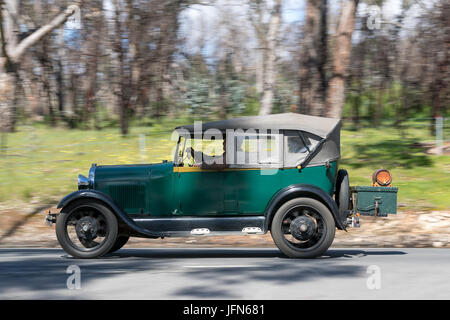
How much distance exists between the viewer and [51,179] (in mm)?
17203

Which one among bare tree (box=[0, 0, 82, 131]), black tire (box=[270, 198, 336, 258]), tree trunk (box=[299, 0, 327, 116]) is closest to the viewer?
black tire (box=[270, 198, 336, 258])

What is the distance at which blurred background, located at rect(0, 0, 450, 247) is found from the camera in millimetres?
16609

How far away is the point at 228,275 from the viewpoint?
7.77 metres

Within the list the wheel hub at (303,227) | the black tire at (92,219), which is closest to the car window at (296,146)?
the wheel hub at (303,227)

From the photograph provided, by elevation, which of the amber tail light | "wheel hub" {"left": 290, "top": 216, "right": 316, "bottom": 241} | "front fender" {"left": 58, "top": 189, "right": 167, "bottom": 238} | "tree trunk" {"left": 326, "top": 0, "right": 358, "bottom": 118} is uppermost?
"tree trunk" {"left": 326, "top": 0, "right": 358, "bottom": 118}

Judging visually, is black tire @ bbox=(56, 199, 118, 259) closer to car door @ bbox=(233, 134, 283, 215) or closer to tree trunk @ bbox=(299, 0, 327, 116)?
car door @ bbox=(233, 134, 283, 215)

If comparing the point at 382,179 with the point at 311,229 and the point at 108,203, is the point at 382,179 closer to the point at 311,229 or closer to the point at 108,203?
the point at 311,229

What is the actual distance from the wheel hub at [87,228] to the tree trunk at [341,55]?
11111mm

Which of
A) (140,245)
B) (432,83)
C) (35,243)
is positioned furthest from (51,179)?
(432,83)

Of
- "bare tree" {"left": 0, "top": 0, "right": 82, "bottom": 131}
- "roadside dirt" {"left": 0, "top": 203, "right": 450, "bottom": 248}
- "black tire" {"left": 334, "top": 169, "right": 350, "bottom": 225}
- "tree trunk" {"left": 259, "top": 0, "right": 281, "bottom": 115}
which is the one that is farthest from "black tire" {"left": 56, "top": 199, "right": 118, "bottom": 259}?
"tree trunk" {"left": 259, "top": 0, "right": 281, "bottom": 115}

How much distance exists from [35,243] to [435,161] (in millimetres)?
11268

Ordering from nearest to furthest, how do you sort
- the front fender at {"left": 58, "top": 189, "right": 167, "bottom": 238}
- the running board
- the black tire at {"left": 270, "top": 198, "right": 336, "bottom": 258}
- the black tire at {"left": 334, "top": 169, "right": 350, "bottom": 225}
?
the black tire at {"left": 270, "top": 198, "right": 336, "bottom": 258} → the front fender at {"left": 58, "top": 189, "right": 167, "bottom": 238} → the running board → the black tire at {"left": 334, "top": 169, "right": 350, "bottom": 225}

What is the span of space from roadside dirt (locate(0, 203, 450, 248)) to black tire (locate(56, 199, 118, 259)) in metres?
2.35

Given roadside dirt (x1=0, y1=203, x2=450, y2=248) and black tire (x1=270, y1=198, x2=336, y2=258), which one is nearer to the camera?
black tire (x1=270, y1=198, x2=336, y2=258)
